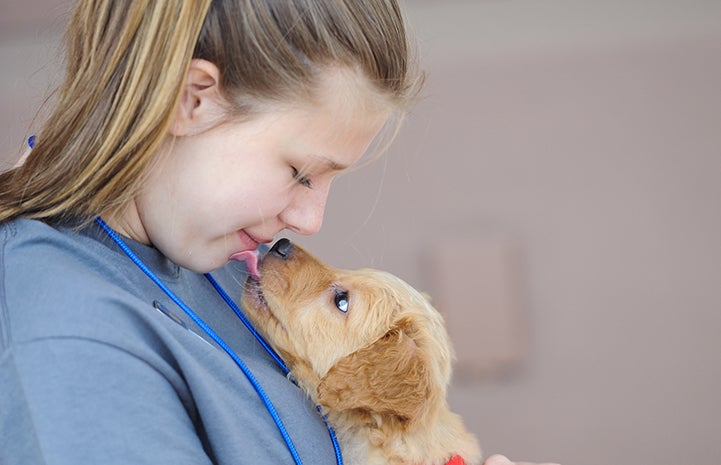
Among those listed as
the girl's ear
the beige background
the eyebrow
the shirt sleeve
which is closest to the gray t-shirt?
the shirt sleeve

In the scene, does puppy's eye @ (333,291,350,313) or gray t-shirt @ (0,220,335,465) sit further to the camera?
puppy's eye @ (333,291,350,313)

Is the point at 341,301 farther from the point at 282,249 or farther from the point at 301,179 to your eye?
the point at 301,179

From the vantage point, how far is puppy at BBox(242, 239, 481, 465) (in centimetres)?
148

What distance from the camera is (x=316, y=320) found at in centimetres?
158

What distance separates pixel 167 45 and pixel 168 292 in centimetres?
34

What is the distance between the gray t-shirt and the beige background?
2.52 m

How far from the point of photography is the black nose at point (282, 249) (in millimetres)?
1611

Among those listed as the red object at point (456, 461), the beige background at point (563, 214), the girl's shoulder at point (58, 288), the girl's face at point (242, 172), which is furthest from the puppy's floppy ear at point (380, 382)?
the beige background at point (563, 214)

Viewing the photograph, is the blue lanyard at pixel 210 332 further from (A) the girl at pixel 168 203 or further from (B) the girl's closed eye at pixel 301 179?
(B) the girl's closed eye at pixel 301 179

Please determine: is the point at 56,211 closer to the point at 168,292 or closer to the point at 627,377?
the point at 168,292

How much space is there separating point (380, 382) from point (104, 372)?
68 centimetres

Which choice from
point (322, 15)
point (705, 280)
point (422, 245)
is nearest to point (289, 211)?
point (322, 15)

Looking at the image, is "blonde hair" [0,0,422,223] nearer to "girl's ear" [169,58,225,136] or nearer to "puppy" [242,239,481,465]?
"girl's ear" [169,58,225,136]

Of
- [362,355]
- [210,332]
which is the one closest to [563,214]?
[362,355]
